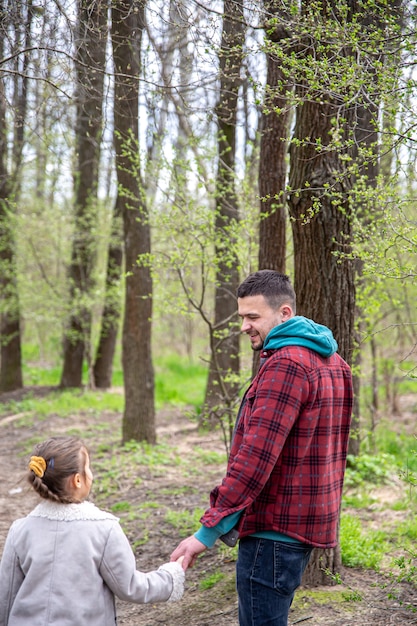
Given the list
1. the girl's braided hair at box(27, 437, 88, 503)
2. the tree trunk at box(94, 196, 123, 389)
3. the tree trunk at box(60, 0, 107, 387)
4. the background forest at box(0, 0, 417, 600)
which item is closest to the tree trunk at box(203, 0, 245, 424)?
the background forest at box(0, 0, 417, 600)

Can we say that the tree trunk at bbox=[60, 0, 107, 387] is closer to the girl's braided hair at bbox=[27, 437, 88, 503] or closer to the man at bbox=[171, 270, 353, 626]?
the girl's braided hair at bbox=[27, 437, 88, 503]

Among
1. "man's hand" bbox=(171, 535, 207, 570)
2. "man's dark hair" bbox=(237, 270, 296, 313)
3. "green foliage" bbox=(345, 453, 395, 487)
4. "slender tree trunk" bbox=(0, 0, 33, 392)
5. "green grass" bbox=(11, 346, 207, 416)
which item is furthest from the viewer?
"green grass" bbox=(11, 346, 207, 416)

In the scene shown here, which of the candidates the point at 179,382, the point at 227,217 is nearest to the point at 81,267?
the point at 179,382

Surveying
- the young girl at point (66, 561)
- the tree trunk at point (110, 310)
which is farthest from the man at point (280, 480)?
the tree trunk at point (110, 310)

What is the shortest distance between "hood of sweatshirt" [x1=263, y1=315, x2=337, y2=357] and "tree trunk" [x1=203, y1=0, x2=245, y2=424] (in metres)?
2.05

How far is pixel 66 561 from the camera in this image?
243 centimetres

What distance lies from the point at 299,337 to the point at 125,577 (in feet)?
3.81

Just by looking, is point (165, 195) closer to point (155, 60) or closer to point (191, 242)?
point (191, 242)

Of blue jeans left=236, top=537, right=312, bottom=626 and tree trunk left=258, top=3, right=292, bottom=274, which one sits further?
tree trunk left=258, top=3, right=292, bottom=274

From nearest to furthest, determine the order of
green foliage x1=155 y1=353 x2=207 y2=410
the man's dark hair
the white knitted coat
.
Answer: the white knitted coat
the man's dark hair
green foliage x1=155 y1=353 x2=207 y2=410

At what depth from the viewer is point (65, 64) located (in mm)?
4367

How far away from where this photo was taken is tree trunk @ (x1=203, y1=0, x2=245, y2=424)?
177 inches

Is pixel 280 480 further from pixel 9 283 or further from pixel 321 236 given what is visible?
pixel 9 283

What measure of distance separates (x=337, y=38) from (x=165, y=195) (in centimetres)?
359
